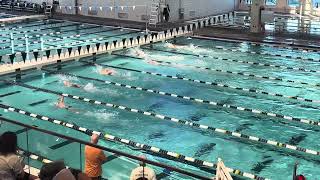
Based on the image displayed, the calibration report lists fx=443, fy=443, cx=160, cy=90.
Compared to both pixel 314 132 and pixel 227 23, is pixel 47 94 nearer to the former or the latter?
pixel 314 132

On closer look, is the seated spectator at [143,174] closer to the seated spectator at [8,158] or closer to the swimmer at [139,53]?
the seated spectator at [8,158]

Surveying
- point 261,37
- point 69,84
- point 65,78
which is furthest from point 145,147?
point 261,37

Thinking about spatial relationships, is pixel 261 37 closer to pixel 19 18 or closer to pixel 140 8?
pixel 140 8

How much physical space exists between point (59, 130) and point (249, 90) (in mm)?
4458

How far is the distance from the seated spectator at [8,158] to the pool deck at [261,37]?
41.8 feet

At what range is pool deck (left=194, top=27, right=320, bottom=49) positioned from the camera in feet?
49.6

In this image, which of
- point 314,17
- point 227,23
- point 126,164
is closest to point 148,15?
point 227,23

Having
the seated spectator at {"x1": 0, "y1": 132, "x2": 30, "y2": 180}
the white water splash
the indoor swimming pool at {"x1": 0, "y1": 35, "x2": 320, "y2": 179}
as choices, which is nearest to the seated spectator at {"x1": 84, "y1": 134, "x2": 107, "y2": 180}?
the indoor swimming pool at {"x1": 0, "y1": 35, "x2": 320, "y2": 179}

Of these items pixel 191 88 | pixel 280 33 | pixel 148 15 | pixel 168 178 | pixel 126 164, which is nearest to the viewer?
pixel 168 178

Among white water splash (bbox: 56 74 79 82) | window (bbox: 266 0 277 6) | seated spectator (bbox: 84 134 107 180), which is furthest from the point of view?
window (bbox: 266 0 277 6)

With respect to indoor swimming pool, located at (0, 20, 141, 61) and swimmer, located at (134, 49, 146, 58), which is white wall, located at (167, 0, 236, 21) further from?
swimmer, located at (134, 49, 146, 58)

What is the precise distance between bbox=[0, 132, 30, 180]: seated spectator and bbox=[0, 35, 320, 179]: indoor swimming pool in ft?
6.45

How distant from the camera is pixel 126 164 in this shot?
6105 mm

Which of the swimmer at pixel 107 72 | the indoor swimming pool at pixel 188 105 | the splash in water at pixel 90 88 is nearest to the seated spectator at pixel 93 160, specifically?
the indoor swimming pool at pixel 188 105
